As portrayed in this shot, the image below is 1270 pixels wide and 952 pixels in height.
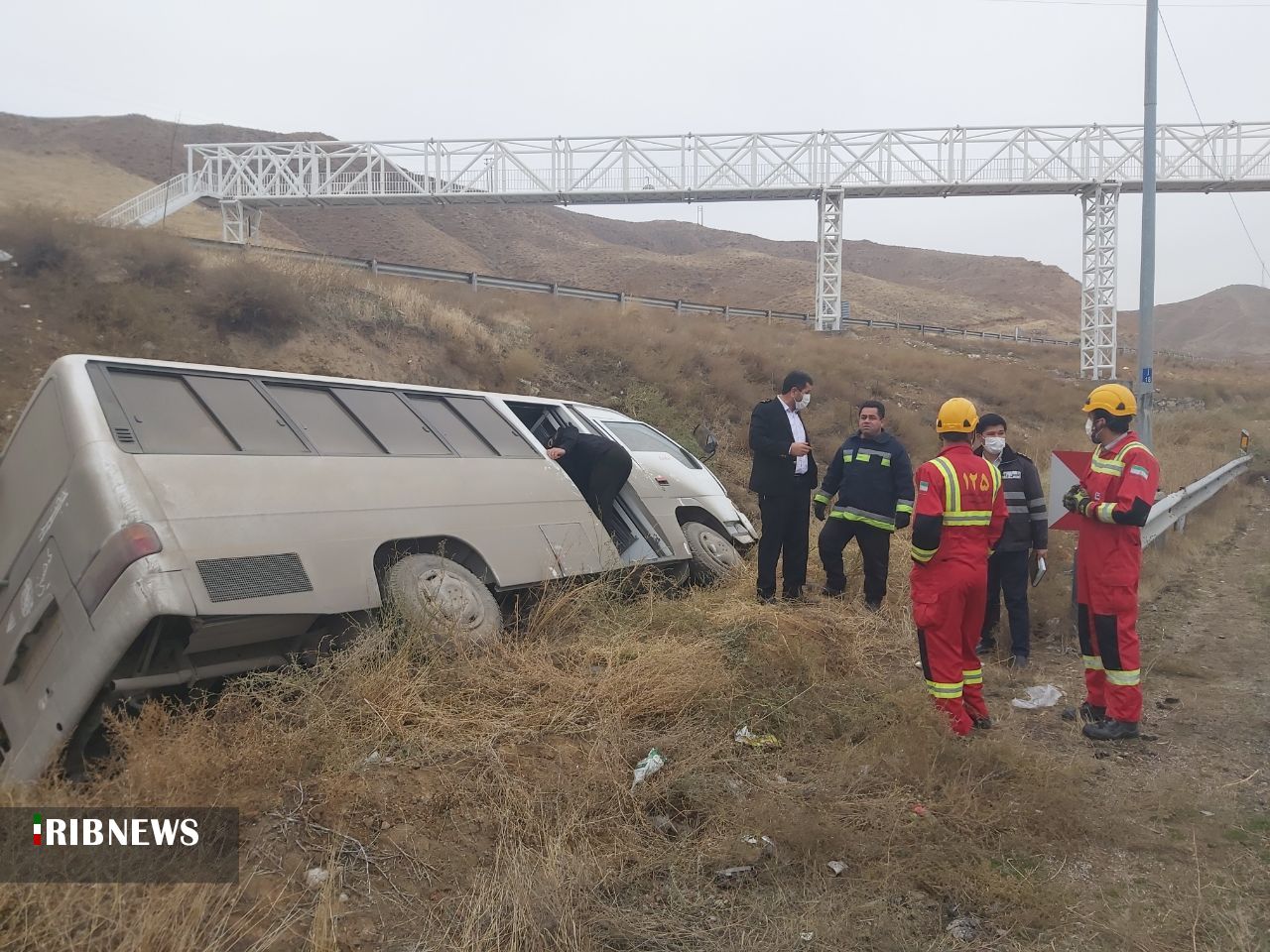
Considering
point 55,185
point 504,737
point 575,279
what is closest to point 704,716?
point 504,737

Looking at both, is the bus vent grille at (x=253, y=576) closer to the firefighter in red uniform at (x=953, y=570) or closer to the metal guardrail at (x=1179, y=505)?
the firefighter in red uniform at (x=953, y=570)

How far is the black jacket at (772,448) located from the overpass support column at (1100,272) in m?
33.2

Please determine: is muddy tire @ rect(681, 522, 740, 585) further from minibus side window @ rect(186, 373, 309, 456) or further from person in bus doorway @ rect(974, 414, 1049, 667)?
minibus side window @ rect(186, 373, 309, 456)

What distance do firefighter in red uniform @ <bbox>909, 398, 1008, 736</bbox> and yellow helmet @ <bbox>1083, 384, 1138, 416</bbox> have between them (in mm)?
925

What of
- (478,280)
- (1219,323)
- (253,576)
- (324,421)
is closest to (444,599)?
(253,576)

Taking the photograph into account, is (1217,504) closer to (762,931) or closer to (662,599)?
(662,599)

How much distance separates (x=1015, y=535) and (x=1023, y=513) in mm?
162

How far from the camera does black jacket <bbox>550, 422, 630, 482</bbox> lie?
629 cm

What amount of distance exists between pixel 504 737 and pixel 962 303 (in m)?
77.0

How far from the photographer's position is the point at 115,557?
3.50 m

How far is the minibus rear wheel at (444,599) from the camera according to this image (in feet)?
14.5

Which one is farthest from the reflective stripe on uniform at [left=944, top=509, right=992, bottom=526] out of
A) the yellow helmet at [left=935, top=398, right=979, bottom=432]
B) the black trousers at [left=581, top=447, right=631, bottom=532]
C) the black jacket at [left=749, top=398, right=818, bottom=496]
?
the black trousers at [left=581, top=447, right=631, bottom=532]

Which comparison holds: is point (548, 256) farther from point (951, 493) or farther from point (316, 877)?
point (316, 877)

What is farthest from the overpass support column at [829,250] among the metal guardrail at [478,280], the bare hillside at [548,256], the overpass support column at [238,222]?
the bare hillside at [548,256]
